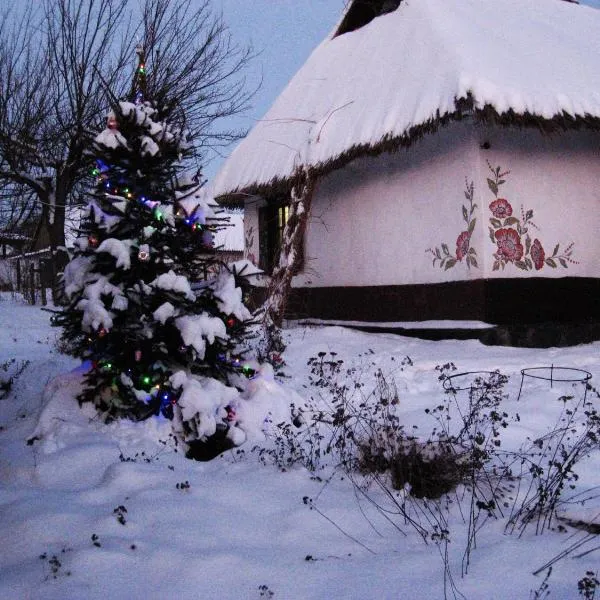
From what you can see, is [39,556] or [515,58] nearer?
[39,556]

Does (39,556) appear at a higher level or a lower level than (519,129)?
lower

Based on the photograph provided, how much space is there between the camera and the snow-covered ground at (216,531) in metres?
1.97

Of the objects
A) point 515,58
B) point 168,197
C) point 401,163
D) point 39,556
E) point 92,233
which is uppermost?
point 515,58

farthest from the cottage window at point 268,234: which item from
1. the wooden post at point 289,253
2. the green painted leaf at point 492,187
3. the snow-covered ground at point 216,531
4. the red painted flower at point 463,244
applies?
the snow-covered ground at point 216,531

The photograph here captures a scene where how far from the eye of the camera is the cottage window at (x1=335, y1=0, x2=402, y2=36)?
31.0 feet

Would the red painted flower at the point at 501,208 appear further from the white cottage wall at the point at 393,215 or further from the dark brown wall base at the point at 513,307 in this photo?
the dark brown wall base at the point at 513,307

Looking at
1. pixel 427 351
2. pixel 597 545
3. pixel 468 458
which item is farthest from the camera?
pixel 427 351

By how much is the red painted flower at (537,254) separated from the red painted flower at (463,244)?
77 cm

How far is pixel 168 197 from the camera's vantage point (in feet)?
12.4

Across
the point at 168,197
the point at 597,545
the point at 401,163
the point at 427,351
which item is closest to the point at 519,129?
the point at 401,163

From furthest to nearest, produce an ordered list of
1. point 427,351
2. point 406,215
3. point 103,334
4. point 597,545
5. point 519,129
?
point 406,215 < point 519,129 < point 427,351 < point 103,334 < point 597,545

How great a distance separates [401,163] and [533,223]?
1862 millimetres

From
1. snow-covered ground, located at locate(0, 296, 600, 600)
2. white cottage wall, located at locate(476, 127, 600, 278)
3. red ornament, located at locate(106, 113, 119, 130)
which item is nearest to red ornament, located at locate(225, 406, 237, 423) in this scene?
snow-covered ground, located at locate(0, 296, 600, 600)

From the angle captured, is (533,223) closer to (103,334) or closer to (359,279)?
(359,279)
